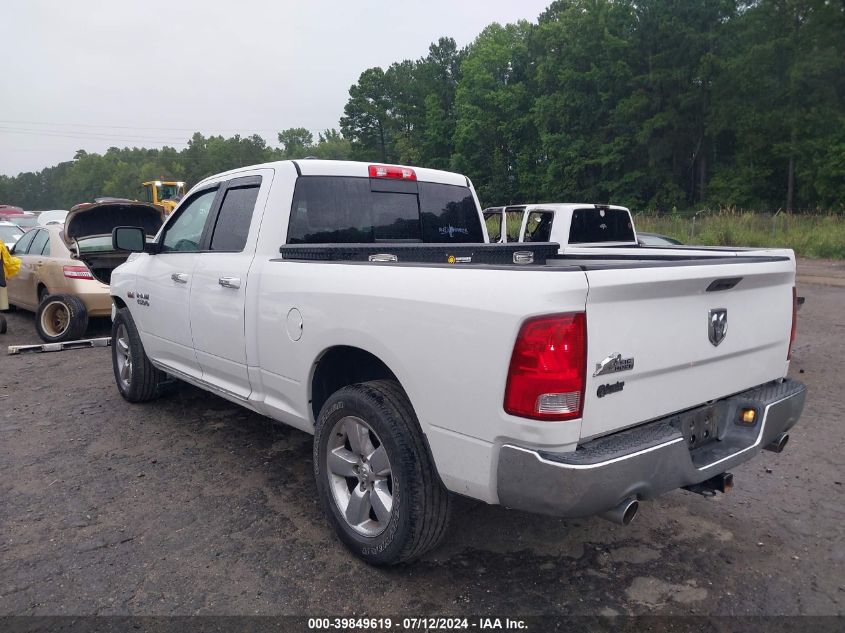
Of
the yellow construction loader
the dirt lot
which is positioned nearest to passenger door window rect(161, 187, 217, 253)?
the dirt lot

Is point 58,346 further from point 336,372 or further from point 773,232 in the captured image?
point 773,232

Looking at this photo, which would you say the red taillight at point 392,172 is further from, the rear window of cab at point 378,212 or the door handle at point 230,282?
the door handle at point 230,282

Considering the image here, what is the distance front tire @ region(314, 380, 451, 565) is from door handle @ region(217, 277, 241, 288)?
110 cm

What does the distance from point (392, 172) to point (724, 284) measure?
Result: 2351mm

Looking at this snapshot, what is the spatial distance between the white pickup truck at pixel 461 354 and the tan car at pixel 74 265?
16.2 feet

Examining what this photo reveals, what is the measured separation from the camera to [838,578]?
2973mm

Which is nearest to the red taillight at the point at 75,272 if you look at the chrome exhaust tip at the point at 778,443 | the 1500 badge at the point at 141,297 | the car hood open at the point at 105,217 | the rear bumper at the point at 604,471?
the car hood open at the point at 105,217

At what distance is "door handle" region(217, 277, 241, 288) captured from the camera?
12.7 ft

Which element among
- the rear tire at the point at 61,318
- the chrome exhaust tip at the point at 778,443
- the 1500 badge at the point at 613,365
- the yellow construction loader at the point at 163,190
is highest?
the yellow construction loader at the point at 163,190

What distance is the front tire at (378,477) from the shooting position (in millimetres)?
2766

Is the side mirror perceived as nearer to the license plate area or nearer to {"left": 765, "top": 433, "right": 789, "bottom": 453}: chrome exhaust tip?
the license plate area

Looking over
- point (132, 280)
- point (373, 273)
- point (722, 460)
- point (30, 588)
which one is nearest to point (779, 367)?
point (722, 460)

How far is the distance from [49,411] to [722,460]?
5502 millimetres

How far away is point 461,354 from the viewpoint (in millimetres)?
2490
